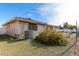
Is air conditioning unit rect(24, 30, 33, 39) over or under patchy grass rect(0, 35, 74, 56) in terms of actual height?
over

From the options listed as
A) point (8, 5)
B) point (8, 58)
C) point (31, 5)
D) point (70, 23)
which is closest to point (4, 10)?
point (8, 5)

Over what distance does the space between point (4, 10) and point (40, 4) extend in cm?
68

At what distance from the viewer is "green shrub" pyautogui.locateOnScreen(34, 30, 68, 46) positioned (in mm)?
5504

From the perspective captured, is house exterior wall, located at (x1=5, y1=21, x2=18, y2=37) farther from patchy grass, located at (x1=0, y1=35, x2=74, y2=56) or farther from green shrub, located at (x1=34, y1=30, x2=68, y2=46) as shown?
green shrub, located at (x1=34, y1=30, x2=68, y2=46)

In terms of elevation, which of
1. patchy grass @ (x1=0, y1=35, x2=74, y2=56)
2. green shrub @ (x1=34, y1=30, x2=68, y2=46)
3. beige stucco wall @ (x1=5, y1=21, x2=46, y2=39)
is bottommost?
patchy grass @ (x1=0, y1=35, x2=74, y2=56)


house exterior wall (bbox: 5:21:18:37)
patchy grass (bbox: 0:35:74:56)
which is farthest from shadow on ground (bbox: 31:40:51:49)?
house exterior wall (bbox: 5:21:18:37)

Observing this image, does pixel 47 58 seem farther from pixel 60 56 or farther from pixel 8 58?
pixel 8 58

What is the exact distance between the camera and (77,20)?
18.0ft

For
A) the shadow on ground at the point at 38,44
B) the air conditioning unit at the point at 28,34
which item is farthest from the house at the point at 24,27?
the shadow on ground at the point at 38,44

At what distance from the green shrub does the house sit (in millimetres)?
84

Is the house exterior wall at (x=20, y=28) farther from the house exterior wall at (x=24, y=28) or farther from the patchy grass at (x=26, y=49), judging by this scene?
the patchy grass at (x=26, y=49)

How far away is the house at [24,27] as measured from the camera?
552 cm

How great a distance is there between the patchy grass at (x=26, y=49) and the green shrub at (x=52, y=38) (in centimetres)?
8

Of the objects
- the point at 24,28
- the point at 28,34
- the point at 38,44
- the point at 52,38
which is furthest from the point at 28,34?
the point at 52,38
